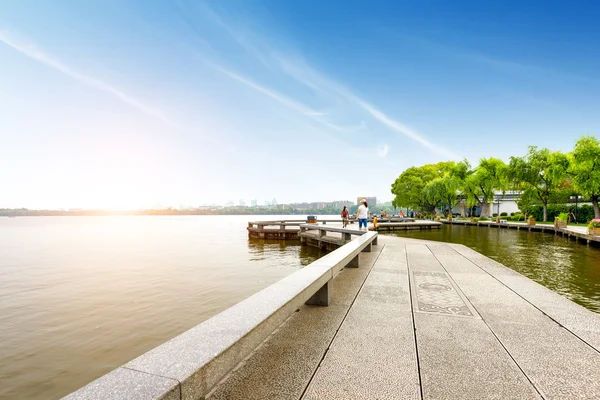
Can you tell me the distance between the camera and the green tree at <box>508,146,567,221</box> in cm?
3575

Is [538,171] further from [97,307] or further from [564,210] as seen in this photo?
[97,307]

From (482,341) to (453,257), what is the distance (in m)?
7.39

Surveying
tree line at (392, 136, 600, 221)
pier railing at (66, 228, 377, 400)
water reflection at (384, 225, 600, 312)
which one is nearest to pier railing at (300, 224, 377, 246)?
water reflection at (384, 225, 600, 312)

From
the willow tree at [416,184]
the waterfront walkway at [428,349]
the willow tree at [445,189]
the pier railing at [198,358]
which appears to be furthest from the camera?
the willow tree at [416,184]

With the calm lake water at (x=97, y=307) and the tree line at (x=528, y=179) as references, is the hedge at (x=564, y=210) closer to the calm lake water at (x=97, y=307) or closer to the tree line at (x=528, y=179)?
the tree line at (x=528, y=179)

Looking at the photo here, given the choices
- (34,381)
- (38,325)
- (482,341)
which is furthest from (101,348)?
(482,341)

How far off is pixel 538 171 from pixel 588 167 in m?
7.89

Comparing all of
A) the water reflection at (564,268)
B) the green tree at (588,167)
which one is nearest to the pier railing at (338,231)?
the water reflection at (564,268)

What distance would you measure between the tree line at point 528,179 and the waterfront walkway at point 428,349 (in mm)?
34741

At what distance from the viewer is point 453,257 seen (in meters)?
10.5

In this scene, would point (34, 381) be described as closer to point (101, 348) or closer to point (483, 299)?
point (101, 348)

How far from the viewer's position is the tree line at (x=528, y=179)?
101ft

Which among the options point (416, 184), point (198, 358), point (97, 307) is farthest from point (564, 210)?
point (198, 358)

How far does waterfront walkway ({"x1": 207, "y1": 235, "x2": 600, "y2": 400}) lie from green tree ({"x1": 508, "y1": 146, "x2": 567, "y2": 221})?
39177mm
